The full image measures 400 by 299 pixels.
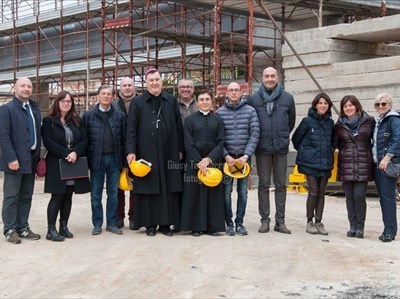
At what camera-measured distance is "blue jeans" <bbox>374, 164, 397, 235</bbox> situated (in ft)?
25.0

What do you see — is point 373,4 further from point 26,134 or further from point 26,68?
point 26,68

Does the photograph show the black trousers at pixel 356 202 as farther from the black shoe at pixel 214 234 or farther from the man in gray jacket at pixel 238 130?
the black shoe at pixel 214 234

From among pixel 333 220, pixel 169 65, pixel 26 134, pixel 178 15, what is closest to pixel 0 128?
pixel 26 134

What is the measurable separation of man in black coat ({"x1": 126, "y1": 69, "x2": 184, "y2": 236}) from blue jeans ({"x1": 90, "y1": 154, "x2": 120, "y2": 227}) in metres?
0.31

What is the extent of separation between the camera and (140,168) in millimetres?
7465

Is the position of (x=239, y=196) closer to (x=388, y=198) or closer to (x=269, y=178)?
(x=269, y=178)

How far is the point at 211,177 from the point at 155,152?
2.55ft

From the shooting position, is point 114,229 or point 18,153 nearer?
point 18,153

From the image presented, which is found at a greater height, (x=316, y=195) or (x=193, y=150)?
(x=193, y=150)

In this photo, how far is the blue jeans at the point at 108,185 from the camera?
7.75m

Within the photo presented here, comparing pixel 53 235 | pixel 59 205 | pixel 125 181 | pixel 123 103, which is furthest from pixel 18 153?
pixel 123 103

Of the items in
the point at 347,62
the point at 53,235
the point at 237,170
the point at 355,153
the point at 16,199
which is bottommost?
the point at 53,235

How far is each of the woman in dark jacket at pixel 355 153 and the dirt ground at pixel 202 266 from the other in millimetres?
450

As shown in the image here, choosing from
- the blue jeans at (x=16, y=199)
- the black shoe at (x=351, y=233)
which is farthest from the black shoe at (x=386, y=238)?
the blue jeans at (x=16, y=199)
